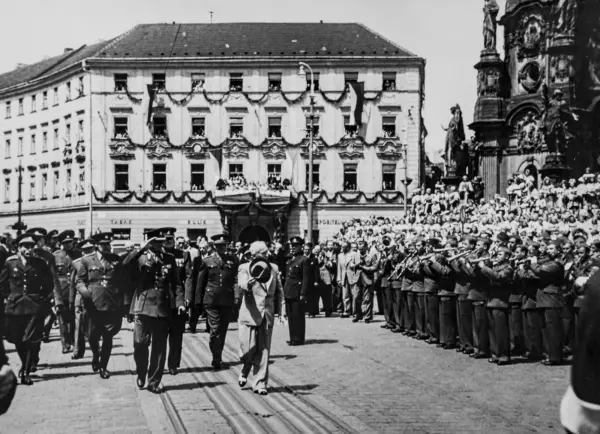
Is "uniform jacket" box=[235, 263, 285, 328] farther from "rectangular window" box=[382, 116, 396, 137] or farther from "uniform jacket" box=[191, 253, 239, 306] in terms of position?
"rectangular window" box=[382, 116, 396, 137]

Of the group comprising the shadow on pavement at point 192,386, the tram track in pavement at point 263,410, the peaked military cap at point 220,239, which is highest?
the peaked military cap at point 220,239

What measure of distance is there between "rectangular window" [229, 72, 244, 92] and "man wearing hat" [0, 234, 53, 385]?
50681mm

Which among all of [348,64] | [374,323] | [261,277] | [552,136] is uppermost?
[348,64]

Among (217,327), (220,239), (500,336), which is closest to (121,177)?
(220,239)

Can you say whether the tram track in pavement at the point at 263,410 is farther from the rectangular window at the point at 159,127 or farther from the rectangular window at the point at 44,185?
the rectangular window at the point at 44,185

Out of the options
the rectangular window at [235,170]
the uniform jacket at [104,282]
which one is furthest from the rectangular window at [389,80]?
the uniform jacket at [104,282]

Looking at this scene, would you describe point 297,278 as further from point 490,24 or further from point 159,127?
point 159,127

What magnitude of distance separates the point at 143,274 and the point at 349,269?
13593 millimetres

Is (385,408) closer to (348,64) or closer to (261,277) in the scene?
(261,277)

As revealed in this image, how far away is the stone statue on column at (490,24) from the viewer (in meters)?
39.6

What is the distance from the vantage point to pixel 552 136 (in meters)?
35.0

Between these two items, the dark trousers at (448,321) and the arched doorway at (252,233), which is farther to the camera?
the arched doorway at (252,233)

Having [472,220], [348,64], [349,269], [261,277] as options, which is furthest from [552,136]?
[348,64]

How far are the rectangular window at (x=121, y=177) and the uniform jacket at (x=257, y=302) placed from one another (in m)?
51.5
